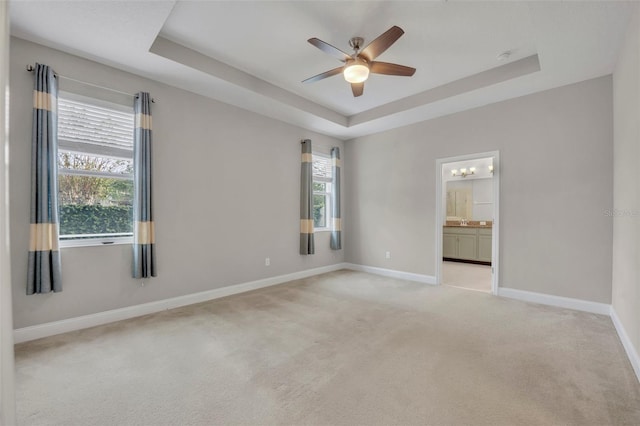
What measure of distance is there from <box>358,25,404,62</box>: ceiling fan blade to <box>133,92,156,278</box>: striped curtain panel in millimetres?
2487

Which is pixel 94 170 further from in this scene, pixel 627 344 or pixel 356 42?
pixel 627 344

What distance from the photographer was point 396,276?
5152mm

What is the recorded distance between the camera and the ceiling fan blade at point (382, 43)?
7.55ft

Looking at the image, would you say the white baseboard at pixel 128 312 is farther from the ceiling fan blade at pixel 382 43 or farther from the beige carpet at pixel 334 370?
the ceiling fan blade at pixel 382 43

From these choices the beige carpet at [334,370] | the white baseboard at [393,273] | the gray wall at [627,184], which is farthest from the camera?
the white baseboard at [393,273]

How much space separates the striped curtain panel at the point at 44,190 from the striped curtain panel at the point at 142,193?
654 mm

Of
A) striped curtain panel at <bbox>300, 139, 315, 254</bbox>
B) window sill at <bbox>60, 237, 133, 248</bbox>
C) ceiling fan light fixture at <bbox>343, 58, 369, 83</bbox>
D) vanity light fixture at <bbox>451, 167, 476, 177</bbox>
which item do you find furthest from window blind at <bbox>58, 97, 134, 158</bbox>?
vanity light fixture at <bbox>451, 167, 476, 177</bbox>

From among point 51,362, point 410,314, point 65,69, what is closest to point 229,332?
point 51,362

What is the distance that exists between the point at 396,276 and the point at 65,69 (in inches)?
207

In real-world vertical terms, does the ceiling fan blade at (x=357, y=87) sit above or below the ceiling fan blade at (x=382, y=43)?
below

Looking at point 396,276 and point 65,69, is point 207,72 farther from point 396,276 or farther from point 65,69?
point 396,276

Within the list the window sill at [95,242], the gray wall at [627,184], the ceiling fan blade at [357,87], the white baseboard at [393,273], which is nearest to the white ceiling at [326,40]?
the gray wall at [627,184]

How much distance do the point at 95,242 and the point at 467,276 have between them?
18.8ft

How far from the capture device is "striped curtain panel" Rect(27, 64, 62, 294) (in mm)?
2555
